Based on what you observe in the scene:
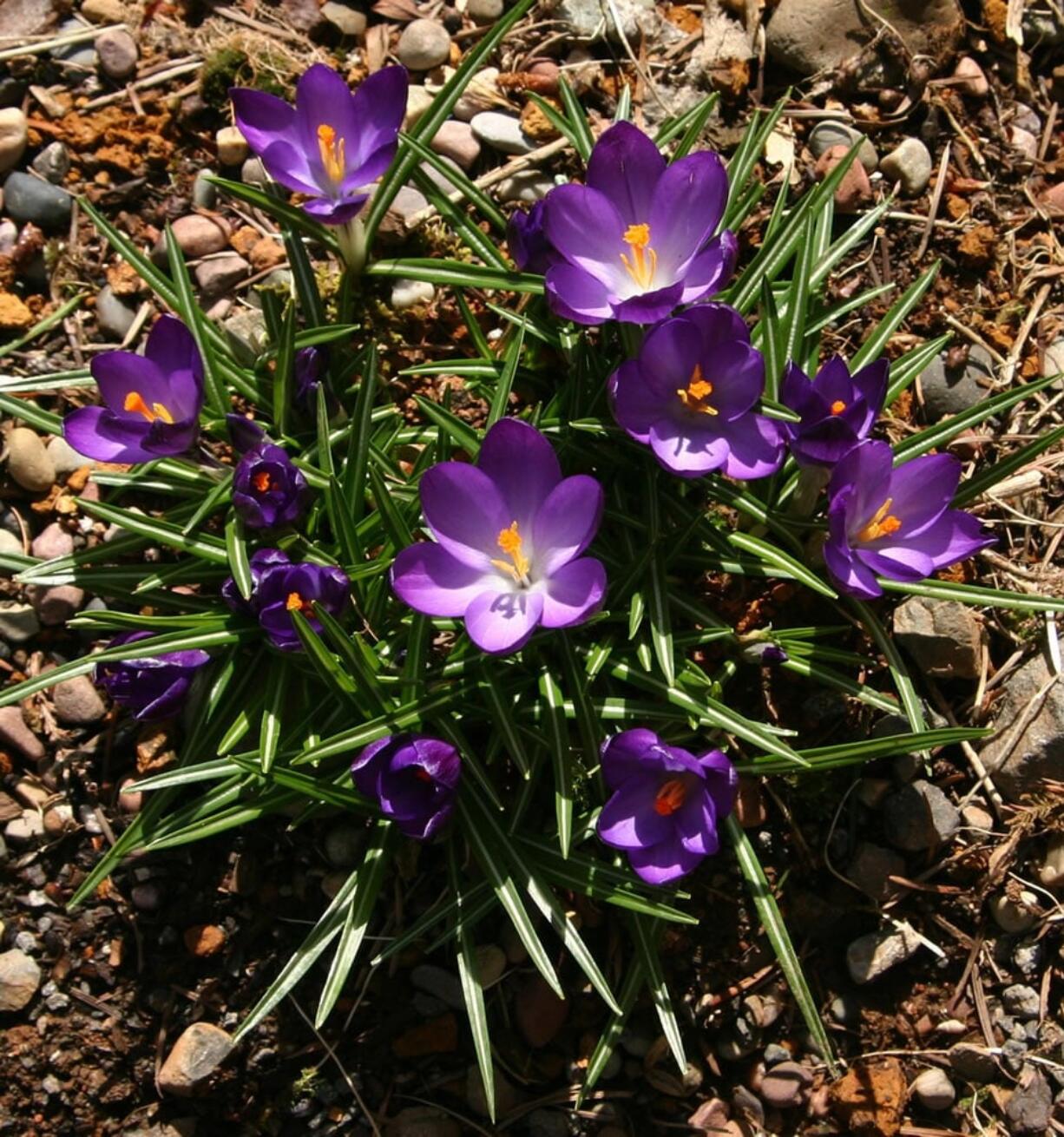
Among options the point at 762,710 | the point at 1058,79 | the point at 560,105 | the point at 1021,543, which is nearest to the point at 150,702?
the point at 762,710

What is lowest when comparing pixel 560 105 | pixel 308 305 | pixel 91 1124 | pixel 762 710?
pixel 91 1124

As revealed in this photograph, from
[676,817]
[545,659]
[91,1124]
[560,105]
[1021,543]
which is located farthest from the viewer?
[560,105]

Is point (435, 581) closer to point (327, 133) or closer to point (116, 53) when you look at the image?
point (327, 133)

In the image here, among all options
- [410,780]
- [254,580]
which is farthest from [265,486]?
[410,780]

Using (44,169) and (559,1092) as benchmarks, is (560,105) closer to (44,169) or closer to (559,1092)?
(44,169)

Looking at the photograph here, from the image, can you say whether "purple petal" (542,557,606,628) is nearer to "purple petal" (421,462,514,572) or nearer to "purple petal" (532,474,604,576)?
"purple petal" (532,474,604,576)

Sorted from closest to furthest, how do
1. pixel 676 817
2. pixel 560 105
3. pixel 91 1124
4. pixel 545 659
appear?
pixel 676 817 < pixel 545 659 < pixel 91 1124 < pixel 560 105

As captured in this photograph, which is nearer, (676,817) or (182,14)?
(676,817)

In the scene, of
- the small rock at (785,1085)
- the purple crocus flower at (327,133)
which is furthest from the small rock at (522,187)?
the small rock at (785,1085)
